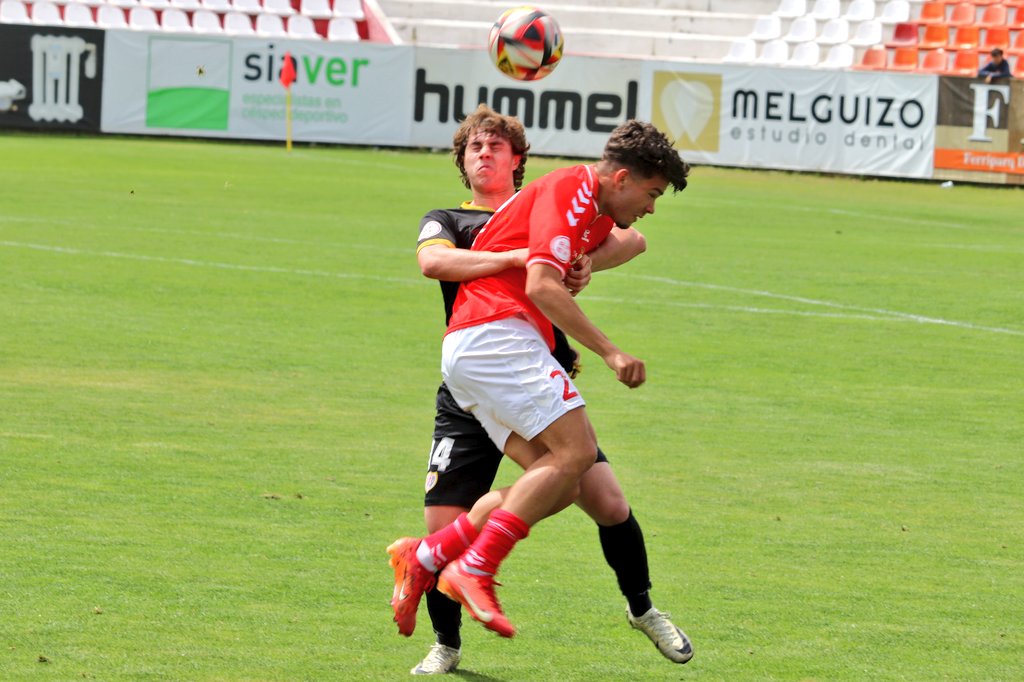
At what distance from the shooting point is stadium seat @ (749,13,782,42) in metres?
39.1

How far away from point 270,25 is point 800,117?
44.8ft

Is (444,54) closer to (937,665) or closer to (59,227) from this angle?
(59,227)

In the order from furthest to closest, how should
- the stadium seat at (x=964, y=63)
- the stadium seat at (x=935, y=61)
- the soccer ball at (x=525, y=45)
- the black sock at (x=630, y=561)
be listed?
the stadium seat at (x=935, y=61), the stadium seat at (x=964, y=63), the soccer ball at (x=525, y=45), the black sock at (x=630, y=561)

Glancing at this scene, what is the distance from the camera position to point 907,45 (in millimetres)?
37812

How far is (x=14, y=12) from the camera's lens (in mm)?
38688

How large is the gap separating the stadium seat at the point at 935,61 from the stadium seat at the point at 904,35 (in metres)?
0.63

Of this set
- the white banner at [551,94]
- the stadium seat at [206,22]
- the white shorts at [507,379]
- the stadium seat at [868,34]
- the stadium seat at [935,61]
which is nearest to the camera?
the white shorts at [507,379]

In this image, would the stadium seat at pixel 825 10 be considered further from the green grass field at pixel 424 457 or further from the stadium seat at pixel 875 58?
the green grass field at pixel 424 457

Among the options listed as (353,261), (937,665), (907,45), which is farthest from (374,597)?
(907,45)

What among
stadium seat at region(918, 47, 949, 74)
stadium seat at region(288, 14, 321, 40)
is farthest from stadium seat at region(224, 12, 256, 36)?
stadium seat at region(918, 47, 949, 74)

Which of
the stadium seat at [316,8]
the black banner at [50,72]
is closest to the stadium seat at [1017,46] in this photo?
the stadium seat at [316,8]

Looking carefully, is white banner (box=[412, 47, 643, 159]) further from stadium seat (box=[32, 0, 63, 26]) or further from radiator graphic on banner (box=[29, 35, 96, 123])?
stadium seat (box=[32, 0, 63, 26])

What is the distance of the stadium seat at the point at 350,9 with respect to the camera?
3991cm

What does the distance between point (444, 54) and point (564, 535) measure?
1086 inches
